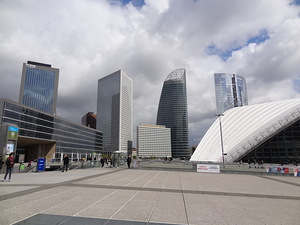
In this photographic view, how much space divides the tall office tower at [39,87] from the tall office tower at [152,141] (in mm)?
83161

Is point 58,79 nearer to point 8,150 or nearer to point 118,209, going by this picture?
point 8,150

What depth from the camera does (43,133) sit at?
271 ft

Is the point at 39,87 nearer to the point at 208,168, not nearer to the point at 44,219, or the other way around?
the point at 208,168

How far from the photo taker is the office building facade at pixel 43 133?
6687 centimetres

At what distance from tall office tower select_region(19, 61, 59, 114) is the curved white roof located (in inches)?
5715

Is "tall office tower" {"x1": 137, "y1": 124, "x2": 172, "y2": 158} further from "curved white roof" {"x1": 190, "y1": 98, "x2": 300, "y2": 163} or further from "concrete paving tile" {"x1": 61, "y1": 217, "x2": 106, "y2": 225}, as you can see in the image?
"concrete paving tile" {"x1": 61, "y1": 217, "x2": 106, "y2": 225}

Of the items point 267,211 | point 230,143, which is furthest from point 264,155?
point 267,211

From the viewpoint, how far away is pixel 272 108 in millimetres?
55781

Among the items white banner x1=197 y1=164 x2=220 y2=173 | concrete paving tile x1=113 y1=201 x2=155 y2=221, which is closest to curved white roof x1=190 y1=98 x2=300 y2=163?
white banner x1=197 y1=164 x2=220 y2=173

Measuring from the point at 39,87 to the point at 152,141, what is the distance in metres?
112

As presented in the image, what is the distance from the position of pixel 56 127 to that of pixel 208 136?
7368 centimetres

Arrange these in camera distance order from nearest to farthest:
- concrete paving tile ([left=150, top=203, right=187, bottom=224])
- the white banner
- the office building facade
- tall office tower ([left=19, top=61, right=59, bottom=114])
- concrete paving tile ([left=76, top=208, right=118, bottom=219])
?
concrete paving tile ([left=150, top=203, right=187, bottom=224]) < concrete paving tile ([left=76, top=208, right=118, bottom=219]) < the white banner < the office building facade < tall office tower ([left=19, top=61, right=59, bottom=114])

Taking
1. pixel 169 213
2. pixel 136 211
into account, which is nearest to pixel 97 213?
pixel 136 211

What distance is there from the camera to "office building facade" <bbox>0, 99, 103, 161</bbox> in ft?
219
